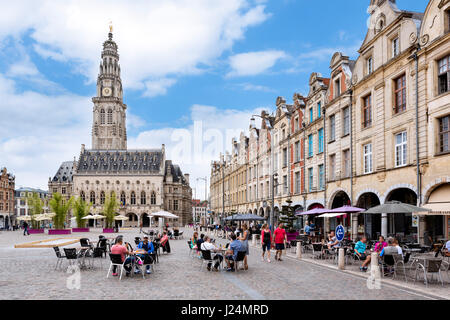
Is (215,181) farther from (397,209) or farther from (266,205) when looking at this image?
(397,209)

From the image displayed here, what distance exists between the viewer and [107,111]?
119m

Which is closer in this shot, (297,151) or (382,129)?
(382,129)

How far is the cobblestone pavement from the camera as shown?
10444 mm

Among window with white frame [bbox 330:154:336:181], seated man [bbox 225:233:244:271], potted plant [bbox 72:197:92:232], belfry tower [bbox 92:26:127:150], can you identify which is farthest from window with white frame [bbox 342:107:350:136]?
belfry tower [bbox 92:26:127:150]

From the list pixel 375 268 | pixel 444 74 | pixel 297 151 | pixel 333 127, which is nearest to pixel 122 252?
pixel 375 268

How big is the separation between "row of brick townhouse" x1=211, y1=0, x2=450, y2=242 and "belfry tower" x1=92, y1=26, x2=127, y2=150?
285 ft

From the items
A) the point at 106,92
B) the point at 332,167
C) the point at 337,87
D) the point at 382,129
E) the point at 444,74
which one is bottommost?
the point at 332,167

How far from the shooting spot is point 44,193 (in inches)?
5212

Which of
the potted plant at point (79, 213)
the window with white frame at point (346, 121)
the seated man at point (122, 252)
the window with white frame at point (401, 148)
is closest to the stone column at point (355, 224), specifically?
the window with white frame at point (401, 148)

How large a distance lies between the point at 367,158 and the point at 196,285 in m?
17.6

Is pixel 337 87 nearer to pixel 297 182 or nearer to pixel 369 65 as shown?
pixel 369 65

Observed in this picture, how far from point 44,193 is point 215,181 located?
68543 millimetres

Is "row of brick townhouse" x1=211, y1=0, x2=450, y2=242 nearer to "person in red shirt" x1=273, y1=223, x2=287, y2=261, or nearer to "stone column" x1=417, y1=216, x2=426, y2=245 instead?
"stone column" x1=417, y1=216, x2=426, y2=245
